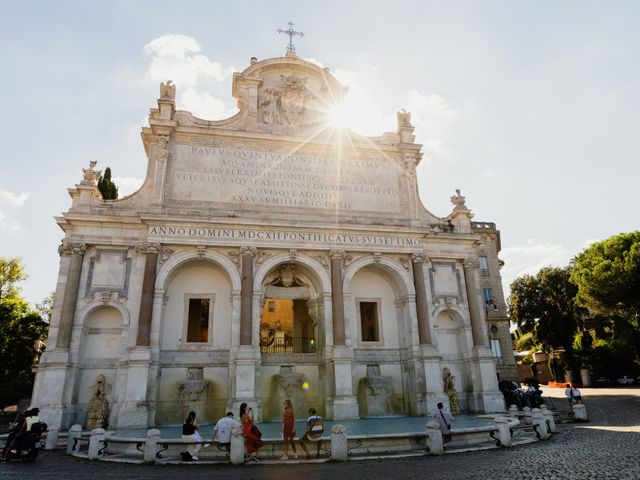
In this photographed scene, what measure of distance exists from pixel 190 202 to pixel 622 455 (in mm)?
19990

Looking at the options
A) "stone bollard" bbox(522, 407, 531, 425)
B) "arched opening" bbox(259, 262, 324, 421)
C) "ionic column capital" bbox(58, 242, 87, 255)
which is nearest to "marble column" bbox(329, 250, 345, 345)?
"arched opening" bbox(259, 262, 324, 421)

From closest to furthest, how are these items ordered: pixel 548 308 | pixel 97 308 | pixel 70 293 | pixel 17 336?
pixel 70 293, pixel 97 308, pixel 17 336, pixel 548 308

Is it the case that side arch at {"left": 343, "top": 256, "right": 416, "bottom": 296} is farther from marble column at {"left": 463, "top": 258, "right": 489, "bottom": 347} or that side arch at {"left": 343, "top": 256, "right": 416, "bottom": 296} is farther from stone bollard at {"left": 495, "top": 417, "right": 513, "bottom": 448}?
stone bollard at {"left": 495, "top": 417, "right": 513, "bottom": 448}

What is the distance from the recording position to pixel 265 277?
23047 mm

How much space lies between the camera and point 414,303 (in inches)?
923

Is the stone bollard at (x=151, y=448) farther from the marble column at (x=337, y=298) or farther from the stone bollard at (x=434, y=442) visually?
the marble column at (x=337, y=298)

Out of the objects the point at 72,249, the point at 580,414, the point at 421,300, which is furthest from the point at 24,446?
the point at 580,414

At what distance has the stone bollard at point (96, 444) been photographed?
42.1 feet

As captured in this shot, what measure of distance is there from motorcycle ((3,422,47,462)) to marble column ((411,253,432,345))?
16786mm

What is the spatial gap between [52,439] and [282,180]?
15.6 meters

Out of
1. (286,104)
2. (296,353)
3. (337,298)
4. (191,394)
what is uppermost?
(286,104)

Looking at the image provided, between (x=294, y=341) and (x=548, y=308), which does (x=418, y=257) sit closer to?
(x=294, y=341)

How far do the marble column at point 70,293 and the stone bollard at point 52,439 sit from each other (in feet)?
15.8

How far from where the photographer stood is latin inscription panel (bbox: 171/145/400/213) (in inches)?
915
